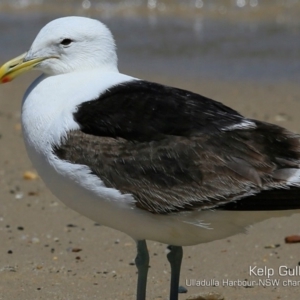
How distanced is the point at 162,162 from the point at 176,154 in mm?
94

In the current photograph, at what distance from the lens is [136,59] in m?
13.7

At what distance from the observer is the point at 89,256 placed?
6410 millimetres

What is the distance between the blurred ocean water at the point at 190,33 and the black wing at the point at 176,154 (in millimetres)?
7695

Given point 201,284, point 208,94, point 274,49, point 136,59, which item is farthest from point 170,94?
point 274,49

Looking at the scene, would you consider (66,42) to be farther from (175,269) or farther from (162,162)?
(175,269)

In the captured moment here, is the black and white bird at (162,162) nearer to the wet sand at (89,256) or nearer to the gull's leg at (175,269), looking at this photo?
the gull's leg at (175,269)

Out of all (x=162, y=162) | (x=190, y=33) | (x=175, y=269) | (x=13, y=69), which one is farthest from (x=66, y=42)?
(x=190, y=33)

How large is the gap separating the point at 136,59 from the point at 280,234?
24.1 ft

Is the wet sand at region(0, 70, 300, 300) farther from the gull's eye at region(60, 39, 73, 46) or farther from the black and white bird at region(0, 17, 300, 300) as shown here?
the gull's eye at region(60, 39, 73, 46)

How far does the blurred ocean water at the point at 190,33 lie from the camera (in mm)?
13211

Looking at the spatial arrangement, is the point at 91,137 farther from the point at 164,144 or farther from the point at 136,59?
the point at 136,59

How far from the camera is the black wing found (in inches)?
182

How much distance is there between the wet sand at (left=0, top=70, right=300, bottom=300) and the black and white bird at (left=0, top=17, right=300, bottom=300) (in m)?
0.96

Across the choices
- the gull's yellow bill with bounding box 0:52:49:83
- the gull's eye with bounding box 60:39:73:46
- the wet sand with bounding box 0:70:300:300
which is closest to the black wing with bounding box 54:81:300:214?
the gull's eye with bounding box 60:39:73:46
